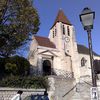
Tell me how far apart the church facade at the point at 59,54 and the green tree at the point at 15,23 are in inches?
595

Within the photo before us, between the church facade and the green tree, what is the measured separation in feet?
49.6

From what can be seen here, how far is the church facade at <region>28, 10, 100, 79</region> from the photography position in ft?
130

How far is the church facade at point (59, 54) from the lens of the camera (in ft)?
130

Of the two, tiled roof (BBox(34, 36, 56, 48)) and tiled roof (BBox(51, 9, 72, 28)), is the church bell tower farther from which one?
tiled roof (BBox(34, 36, 56, 48))

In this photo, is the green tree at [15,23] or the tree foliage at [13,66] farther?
the tree foliage at [13,66]

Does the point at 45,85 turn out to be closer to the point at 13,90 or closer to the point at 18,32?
the point at 13,90

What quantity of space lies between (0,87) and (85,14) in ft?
50.6

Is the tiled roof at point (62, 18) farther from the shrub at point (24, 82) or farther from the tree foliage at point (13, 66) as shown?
the shrub at point (24, 82)

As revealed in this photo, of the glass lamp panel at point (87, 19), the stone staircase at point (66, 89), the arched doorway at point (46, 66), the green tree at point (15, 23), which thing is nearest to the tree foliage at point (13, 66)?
the green tree at point (15, 23)

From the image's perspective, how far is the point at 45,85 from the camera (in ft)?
80.1

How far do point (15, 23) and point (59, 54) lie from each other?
19.5m

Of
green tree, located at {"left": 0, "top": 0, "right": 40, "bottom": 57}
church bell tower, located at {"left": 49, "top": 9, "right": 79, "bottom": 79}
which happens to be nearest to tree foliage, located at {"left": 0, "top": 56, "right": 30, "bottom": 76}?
green tree, located at {"left": 0, "top": 0, "right": 40, "bottom": 57}

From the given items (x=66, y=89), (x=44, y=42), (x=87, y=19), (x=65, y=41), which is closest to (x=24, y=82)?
(x=66, y=89)

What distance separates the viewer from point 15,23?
2297 cm
